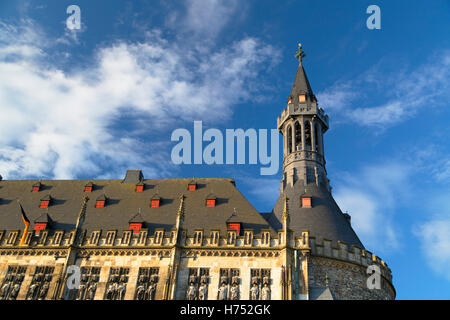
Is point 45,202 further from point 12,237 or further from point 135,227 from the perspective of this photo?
point 135,227

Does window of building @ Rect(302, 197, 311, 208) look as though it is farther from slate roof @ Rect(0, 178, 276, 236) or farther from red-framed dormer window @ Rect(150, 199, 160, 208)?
red-framed dormer window @ Rect(150, 199, 160, 208)

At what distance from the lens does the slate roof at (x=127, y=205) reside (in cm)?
2966

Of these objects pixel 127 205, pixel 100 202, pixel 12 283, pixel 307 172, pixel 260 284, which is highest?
pixel 307 172

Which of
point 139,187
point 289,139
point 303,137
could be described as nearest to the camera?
point 139,187

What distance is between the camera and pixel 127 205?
106 ft

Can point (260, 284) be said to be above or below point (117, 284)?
above

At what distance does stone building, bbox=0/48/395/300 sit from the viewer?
25.6m

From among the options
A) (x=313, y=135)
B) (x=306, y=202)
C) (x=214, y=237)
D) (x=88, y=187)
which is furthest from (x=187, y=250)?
(x=313, y=135)

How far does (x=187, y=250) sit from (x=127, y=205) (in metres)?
7.84

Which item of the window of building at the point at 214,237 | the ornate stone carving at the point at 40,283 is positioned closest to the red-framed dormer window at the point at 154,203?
the window of building at the point at 214,237

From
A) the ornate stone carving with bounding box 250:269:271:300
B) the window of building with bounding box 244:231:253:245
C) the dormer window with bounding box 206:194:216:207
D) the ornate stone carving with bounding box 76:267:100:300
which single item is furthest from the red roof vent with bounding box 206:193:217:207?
the ornate stone carving with bounding box 76:267:100:300

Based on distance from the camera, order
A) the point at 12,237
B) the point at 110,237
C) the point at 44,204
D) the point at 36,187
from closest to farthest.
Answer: the point at 110,237 → the point at 12,237 → the point at 44,204 → the point at 36,187

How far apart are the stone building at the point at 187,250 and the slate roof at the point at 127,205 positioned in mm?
108
